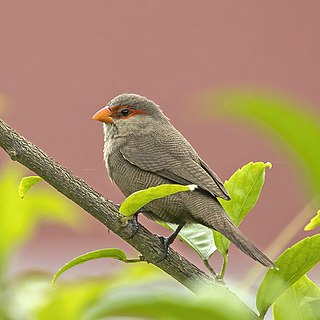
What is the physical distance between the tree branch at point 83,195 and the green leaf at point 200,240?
73 millimetres

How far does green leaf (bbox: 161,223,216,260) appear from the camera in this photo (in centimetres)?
158

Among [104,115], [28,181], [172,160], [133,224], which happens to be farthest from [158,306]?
[104,115]

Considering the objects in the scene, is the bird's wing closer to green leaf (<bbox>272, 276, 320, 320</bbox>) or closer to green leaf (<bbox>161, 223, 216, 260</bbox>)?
green leaf (<bbox>161, 223, 216, 260</bbox>)

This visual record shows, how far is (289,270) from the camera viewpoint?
120 cm

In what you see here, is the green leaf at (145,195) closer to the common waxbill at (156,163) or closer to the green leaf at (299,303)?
the green leaf at (299,303)

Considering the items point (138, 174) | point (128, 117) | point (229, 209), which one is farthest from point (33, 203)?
point (128, 117)

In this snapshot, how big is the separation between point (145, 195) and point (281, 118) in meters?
0.73

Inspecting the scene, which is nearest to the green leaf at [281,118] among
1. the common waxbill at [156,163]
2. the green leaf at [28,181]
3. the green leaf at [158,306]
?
the green leaf at [158,306]

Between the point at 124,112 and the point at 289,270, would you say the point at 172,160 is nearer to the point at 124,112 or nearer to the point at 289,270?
the point at 124,112

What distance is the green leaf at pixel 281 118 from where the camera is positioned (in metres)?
0.50

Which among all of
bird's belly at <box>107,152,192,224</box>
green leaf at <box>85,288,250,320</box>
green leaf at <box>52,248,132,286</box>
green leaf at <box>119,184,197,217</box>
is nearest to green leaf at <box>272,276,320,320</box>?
green leaf at <box>119,184,197,217</box>

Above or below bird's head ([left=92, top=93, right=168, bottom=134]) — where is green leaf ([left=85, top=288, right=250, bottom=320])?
above

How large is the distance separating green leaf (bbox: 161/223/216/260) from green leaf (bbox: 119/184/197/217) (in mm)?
255

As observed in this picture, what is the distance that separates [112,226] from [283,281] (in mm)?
460
